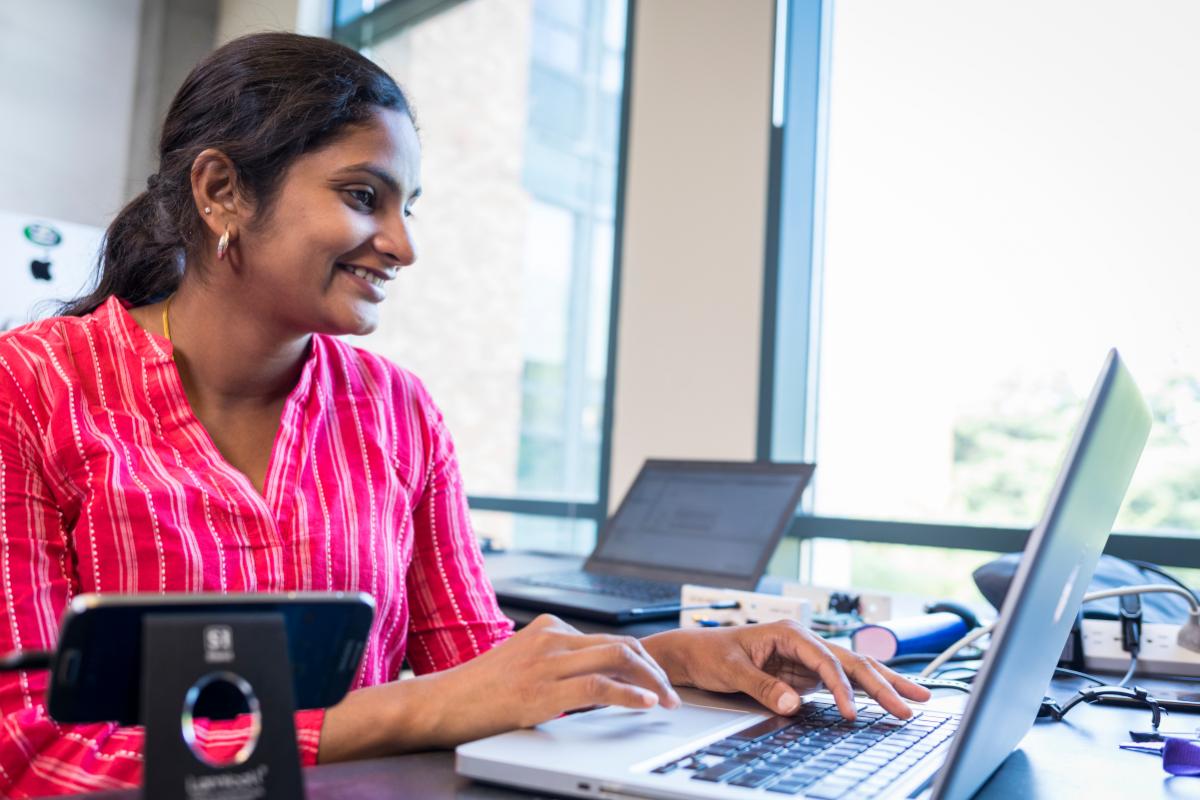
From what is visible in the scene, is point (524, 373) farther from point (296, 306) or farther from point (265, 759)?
point (265, 759)

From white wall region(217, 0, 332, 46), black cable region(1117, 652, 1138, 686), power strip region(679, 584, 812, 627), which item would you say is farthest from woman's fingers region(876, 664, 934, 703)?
white wall region(217, 0, 332, 46)

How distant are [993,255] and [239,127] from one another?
1.40m

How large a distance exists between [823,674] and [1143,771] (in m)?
0.25

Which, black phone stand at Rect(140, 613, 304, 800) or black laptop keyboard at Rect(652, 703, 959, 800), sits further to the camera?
black laptop keyboard at Rect(652, 703, 959, 800)

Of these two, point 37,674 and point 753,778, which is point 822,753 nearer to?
point 753,778

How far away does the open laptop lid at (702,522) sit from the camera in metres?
1.66

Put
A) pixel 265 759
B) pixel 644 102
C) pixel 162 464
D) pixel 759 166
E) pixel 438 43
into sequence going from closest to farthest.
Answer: pixel 265 759 < pixel 162 464 < pixel 759 166 < pixel 644 102 < pixel 438 43

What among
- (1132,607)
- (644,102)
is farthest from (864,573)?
(644,102)

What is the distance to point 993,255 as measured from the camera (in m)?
1.96

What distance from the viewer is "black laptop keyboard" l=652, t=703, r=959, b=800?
0.62 meters

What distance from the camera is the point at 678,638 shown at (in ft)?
3.20

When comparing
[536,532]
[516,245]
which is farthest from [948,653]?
[516,245]

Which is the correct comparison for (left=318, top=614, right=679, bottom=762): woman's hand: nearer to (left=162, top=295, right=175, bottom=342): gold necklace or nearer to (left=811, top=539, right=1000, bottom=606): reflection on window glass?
(left=162, top=295, right=175, bottom=342): gold necklace

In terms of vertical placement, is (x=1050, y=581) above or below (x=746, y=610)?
above
